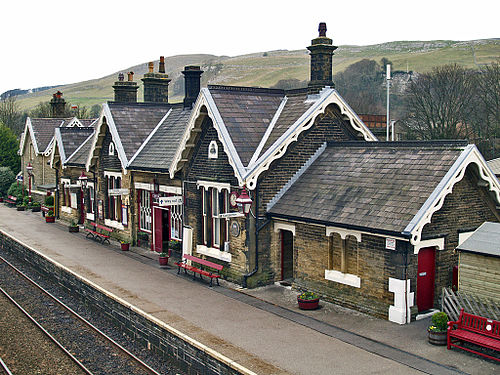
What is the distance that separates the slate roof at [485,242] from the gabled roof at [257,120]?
6.27 metres

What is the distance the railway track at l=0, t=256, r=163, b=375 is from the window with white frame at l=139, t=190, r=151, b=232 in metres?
5.00

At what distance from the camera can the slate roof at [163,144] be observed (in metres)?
21.8

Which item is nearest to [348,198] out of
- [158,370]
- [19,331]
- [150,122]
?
[158,370]

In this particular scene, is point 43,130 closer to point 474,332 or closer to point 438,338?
point 438,338

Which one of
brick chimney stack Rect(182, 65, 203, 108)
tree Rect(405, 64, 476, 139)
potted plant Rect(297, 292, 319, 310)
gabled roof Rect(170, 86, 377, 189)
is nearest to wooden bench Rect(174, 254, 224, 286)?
gabled roof Rect(170, 86, 377, 189)

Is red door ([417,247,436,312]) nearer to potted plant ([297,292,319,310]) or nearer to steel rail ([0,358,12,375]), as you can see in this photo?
potted plant ([297,292,319,310])

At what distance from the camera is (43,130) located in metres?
41.5

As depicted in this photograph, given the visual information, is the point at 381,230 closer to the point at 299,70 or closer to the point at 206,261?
the point at 206,261

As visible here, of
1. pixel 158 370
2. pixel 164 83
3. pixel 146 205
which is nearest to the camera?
pixel 158 370

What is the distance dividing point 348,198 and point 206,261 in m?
5.68

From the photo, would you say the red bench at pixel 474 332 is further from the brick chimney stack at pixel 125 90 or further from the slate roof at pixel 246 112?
the brick chimney stack at pixel 125 90

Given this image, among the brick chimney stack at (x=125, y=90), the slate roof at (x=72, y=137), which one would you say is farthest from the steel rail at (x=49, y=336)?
the brick chimney stack at (x=125, y=90)

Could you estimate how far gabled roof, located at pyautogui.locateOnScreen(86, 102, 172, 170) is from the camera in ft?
78.4

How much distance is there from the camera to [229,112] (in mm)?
17969
